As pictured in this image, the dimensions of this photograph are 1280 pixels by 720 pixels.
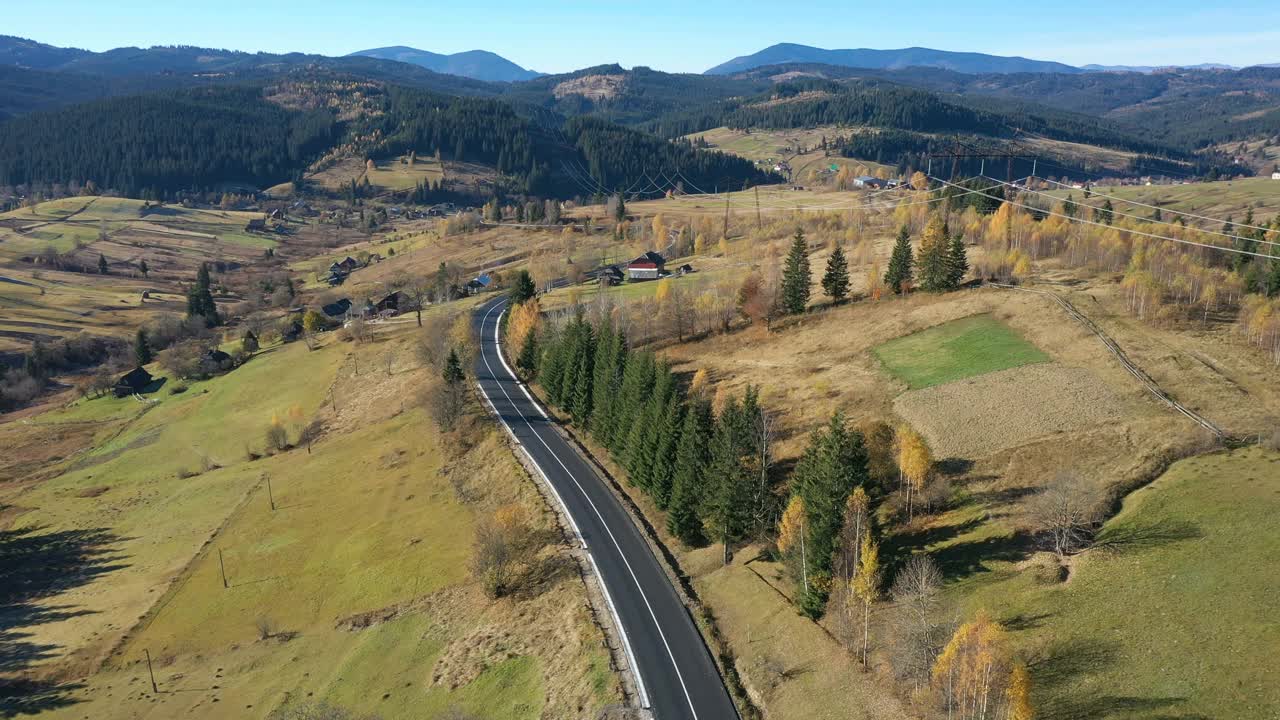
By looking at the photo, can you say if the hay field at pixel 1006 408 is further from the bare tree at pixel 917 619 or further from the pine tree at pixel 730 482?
the bare tree at pixel 917 619

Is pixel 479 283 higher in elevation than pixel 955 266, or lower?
lower

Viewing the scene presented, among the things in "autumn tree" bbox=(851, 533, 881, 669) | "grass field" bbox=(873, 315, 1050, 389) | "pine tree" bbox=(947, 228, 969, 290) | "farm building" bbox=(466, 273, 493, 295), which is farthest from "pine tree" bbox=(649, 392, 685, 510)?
"farm building" bbox=(466, 273, 493, 295)

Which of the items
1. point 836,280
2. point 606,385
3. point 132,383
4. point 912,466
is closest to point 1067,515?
point 912,466

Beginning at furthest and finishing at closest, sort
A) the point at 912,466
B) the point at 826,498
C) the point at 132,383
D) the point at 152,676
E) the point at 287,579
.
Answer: the point at 132,383, the point at 287,579, the point at 152,676, the point at 912,466, the point at 826,498

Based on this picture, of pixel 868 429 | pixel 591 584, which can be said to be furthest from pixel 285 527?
pixel 868 429

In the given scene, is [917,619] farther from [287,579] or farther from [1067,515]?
[287,579]

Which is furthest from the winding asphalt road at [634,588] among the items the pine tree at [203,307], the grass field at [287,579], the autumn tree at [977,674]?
the pine tree at [203,307]

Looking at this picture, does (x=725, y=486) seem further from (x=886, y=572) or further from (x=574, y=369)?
(x=574, y=369)
